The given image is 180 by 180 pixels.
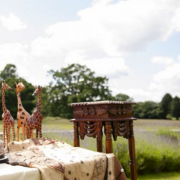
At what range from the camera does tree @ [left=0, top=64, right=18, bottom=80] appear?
15539 mm

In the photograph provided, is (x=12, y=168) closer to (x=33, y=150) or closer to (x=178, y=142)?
(x=33, y=150)

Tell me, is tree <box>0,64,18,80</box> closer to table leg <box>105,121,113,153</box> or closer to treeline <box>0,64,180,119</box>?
treeline <box>0,64,180,119</box>

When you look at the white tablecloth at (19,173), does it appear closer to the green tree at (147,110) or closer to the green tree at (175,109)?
the green tree at (147,110)

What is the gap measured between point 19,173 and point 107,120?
117 centimetres

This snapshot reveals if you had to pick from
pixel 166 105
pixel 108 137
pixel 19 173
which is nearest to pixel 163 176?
pixel 108 137

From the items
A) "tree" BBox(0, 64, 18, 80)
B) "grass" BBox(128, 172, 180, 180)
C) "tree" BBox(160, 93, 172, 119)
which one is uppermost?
"tree" BBox(0, 64, 18, 80)

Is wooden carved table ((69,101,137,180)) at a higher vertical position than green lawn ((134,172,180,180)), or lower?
higher

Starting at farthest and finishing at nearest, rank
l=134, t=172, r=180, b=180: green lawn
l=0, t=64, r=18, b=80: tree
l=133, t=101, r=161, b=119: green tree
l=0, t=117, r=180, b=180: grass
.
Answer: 1. l=133, t=101, r=161, b=119: green tree
2. l=0, t=64, r=18, b=80: tree
3. l=0, t=117, r=180, b=180: grass
4. l=134, t=172, r=180, b=180: green lawn

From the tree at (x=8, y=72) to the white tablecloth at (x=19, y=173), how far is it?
45.9ft

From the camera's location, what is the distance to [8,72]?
15.7 meters

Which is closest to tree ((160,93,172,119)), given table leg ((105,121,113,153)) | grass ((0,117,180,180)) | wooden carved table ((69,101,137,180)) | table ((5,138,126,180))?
grass ((0,117,180,180))

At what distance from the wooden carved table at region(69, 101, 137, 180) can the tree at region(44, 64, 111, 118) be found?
1509 cm

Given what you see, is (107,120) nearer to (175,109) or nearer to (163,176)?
(163,176)

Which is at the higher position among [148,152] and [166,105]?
[166,105]
